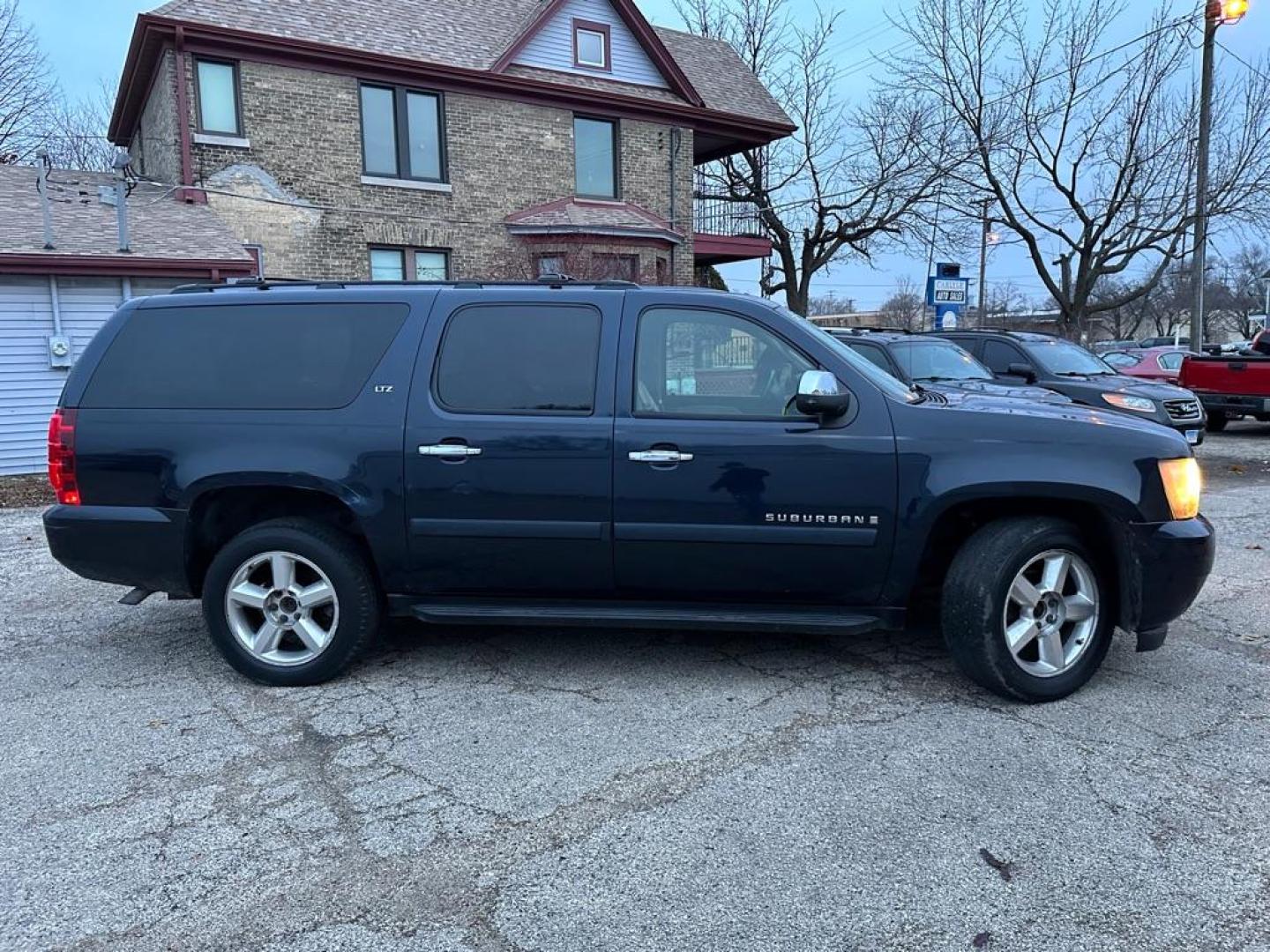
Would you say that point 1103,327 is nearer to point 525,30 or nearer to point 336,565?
point 525,30

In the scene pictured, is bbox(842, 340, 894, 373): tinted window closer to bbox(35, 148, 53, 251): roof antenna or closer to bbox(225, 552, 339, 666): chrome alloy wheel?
bbox(225, 552, 339, 666): chrome alloy wheel

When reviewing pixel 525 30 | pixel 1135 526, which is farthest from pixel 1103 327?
pixel 1135 526

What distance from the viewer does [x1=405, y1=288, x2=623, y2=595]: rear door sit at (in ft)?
13.4

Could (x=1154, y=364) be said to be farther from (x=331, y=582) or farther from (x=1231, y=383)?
(x=331, y=582)

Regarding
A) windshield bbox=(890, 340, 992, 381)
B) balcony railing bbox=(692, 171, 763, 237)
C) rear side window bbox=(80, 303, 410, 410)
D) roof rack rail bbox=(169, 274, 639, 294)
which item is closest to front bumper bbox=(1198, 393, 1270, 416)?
windshield bbox=(890, 340, 992, 381)

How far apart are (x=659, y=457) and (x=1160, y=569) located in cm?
219

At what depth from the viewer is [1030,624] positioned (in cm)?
396

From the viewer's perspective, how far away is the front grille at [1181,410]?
11.1 metres

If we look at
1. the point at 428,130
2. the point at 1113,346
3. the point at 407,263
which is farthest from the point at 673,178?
the point at 1113,346

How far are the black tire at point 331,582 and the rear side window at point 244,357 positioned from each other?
1.99 feet

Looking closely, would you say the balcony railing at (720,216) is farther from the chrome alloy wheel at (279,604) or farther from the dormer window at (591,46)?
the chrome alloy wheel at (279,604)

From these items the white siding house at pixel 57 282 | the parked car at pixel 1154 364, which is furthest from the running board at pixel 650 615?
the parked car at pixel 1154 364

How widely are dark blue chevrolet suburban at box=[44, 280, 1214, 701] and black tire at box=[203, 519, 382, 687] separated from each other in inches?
0.5

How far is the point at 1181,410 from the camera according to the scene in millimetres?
11141
